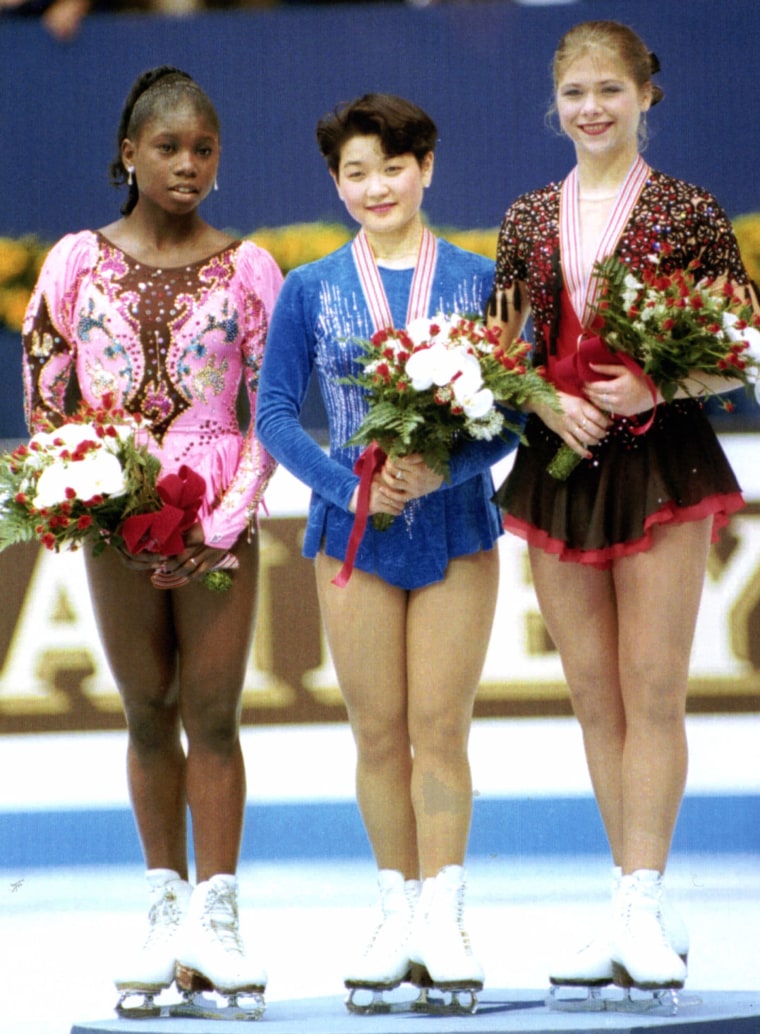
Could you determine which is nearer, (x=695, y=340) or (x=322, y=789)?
(x=695, y=340)

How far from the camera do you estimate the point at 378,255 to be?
11.2 ft

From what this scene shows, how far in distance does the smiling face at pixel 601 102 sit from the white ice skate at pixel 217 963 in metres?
1.65

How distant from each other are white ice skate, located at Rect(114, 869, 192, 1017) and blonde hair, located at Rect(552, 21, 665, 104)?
5.95 ft

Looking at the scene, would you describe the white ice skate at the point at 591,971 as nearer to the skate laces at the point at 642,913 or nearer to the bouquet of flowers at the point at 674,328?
the skate laces at the point at 642,913

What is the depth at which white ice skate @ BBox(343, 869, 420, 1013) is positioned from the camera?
3.20m

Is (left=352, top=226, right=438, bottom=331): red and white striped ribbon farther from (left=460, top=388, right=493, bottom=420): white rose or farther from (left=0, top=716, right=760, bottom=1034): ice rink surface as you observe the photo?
(left=0, top=716, right=760, bottom=1034): ice rink surface

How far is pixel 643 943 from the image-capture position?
309cm

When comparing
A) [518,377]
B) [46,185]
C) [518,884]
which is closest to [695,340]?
[518,377]

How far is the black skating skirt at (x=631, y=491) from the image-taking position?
3186mm

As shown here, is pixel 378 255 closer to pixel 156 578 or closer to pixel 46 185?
pixel 156 578

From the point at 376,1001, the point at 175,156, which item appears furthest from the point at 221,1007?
the point at 175,156

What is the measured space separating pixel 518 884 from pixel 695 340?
2.55 meters

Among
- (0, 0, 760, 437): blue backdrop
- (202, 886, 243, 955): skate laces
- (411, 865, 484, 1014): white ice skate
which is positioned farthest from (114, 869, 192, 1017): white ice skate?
(0, 0, 760, 437): blue backdrop

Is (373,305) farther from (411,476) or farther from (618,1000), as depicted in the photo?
(618,1000)
